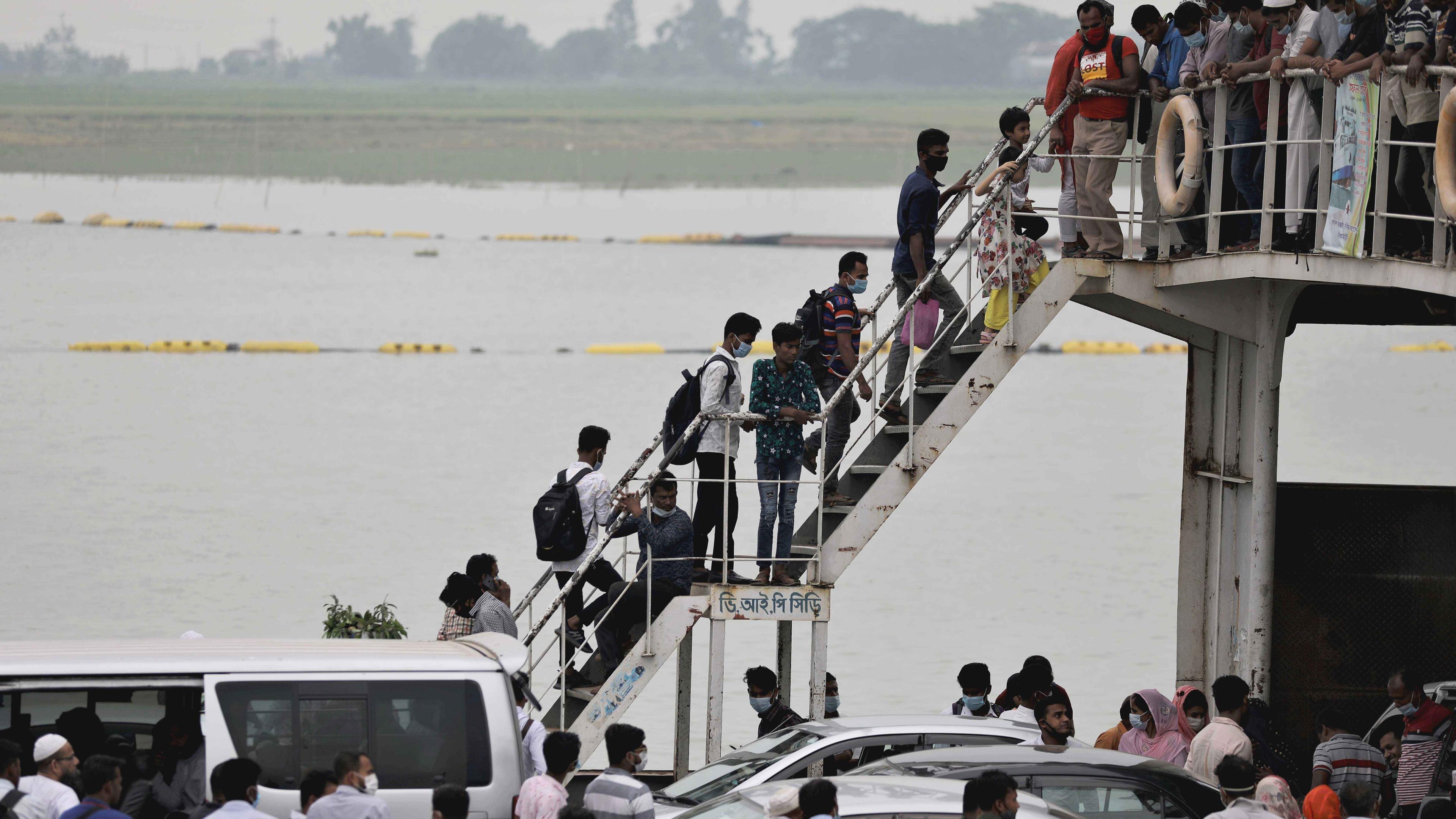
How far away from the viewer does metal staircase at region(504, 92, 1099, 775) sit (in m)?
13.0

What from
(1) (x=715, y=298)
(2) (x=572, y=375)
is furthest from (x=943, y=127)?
(2) (x=572, y=375)

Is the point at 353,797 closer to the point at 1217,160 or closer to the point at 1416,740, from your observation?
the point at 1416,740

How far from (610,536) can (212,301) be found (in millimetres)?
81512

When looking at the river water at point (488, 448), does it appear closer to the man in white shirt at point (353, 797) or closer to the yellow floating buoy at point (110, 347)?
the yellow floating buoy at point (110, 347)

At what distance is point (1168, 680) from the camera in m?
29.1

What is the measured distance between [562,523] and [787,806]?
487cm

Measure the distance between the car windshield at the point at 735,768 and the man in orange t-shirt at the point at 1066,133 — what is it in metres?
4.99

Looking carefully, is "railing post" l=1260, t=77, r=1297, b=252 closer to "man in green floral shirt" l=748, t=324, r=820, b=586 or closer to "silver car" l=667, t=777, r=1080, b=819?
"man in green floral shirt" l=748, t=324, r=820, b=586

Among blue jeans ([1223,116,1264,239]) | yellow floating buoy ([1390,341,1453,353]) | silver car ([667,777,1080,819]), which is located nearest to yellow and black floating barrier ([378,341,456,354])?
yellow floating buoy ([1390,341,1453,353])

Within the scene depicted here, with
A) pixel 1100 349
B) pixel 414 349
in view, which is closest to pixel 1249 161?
pixel 414 349

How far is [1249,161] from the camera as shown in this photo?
13.6m

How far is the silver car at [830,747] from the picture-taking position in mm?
10711

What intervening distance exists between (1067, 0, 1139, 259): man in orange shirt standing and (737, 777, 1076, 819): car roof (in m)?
6.10

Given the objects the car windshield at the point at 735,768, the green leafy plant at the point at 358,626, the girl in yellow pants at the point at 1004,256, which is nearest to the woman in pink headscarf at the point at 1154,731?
the car windshield at the point at 735,768
